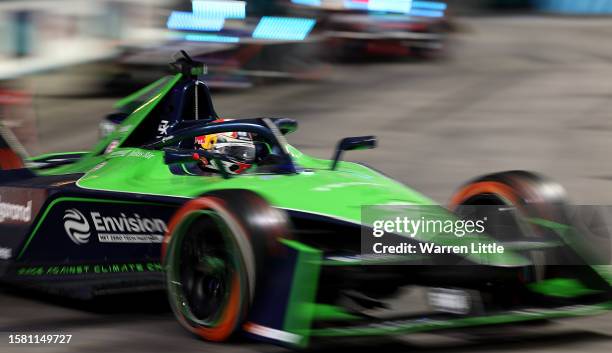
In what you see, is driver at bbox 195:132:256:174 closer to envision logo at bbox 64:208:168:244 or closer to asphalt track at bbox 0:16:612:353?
envision logo at bbox 64:208:168:244

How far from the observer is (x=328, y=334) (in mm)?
5773

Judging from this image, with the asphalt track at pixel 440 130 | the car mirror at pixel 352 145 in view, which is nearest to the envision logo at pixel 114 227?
the asphalt track at pixel 440 130

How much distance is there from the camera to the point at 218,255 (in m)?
6.29

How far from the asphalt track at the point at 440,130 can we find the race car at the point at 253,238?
21cm

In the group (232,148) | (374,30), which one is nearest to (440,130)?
(374,30)

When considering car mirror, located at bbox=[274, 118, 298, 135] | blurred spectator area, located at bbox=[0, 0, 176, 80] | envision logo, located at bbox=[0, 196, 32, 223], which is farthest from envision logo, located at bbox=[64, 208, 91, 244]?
blurred spectator area, located at bbox=[0, 0, 176, 80]

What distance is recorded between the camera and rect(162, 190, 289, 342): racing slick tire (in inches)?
234

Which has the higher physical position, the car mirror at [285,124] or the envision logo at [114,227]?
the car mirror at [285,124]

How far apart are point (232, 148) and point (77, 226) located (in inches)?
43.3

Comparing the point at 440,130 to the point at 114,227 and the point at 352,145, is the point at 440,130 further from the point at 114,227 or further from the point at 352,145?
the point at 114,227

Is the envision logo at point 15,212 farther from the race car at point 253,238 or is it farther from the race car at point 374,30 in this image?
the race car at point 374,30

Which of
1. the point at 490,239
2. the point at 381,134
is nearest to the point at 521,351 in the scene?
the point at 490,239

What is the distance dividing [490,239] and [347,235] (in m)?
0.79

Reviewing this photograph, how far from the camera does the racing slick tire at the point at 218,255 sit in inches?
234
